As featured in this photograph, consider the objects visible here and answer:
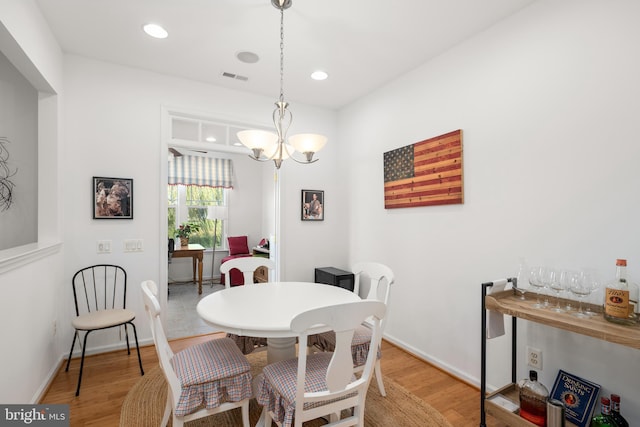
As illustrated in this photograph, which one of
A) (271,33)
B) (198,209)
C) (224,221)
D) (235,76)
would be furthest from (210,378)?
(198,209)

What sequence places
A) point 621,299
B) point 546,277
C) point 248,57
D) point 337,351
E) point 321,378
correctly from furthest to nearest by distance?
point 248,57 < point 546,277 < point 321,378 < point 621,299 < point 337,351

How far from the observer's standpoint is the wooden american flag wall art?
2.59 metres

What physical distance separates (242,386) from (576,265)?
203 centimetres

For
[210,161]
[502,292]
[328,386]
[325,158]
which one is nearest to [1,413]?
[328,386]

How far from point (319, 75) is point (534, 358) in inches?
116

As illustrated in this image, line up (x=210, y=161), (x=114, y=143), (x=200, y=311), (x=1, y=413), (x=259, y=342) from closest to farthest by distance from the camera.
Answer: (x=1, y=413) → (x=200, y=311) → (x=259, y=342) → (x=114, y=143) → (x=210, y=161)

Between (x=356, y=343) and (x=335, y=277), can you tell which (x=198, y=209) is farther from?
(x=356, y=343)

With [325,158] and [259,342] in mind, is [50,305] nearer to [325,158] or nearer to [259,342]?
[259,342]

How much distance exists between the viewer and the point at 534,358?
2.04m

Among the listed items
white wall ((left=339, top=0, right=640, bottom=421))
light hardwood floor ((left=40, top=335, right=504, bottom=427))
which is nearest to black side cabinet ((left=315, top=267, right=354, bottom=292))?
white wall ((left=339, top=0, right=640, bottom=421))

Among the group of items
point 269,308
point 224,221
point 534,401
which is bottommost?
point 534,401

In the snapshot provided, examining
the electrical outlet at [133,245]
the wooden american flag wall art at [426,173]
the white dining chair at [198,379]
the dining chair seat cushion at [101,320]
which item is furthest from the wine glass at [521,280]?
the electrical outlet at [133,245]

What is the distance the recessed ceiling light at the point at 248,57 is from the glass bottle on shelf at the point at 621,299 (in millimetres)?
2916

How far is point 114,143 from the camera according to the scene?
2980mm
